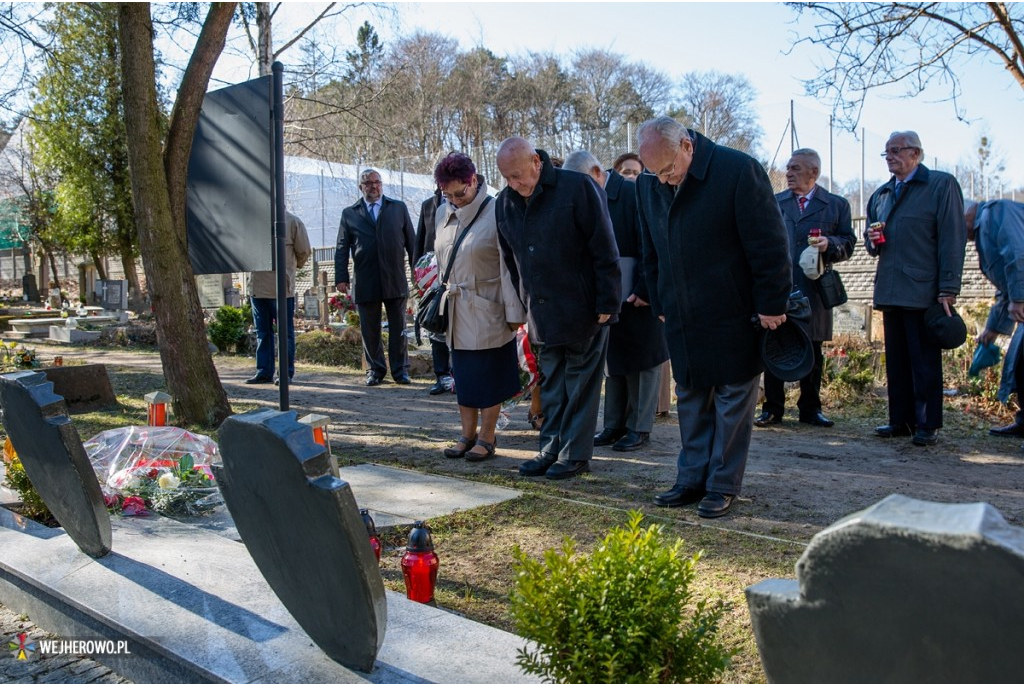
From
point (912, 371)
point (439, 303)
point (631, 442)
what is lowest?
point (631, 442)

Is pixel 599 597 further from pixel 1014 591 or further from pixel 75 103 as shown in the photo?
pixel 75 103

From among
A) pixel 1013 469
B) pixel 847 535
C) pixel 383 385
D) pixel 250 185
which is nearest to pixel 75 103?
pixel 383 385

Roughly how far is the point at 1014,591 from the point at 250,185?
586cm

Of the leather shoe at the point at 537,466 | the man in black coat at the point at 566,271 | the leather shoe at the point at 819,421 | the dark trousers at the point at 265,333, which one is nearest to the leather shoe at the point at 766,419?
the leather shoe at the point at 819,421

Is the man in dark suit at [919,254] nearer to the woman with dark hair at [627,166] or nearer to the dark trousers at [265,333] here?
the woman with dark hair at [627,166]

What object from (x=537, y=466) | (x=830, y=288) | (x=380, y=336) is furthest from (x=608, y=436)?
(x=380, y=336)

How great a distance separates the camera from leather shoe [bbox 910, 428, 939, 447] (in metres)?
6.51

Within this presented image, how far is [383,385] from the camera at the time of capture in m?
10.6

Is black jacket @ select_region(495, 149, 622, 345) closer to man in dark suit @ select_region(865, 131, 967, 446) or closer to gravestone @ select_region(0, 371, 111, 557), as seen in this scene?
man in dark suit @ select_region(865, 131, 967, 446)

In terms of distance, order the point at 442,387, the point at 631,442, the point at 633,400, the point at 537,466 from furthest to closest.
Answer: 1. the point at 442,387
2. the point at 633,400
3. the point at 631,442
4. the point at 537,466

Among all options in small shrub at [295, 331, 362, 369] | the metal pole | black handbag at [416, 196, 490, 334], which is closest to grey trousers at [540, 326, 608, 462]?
black handbag at [416, 196, 490, 334]

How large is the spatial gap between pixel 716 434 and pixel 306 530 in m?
2.85

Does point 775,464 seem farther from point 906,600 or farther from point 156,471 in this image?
point 906,600

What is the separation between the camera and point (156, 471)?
502cm
